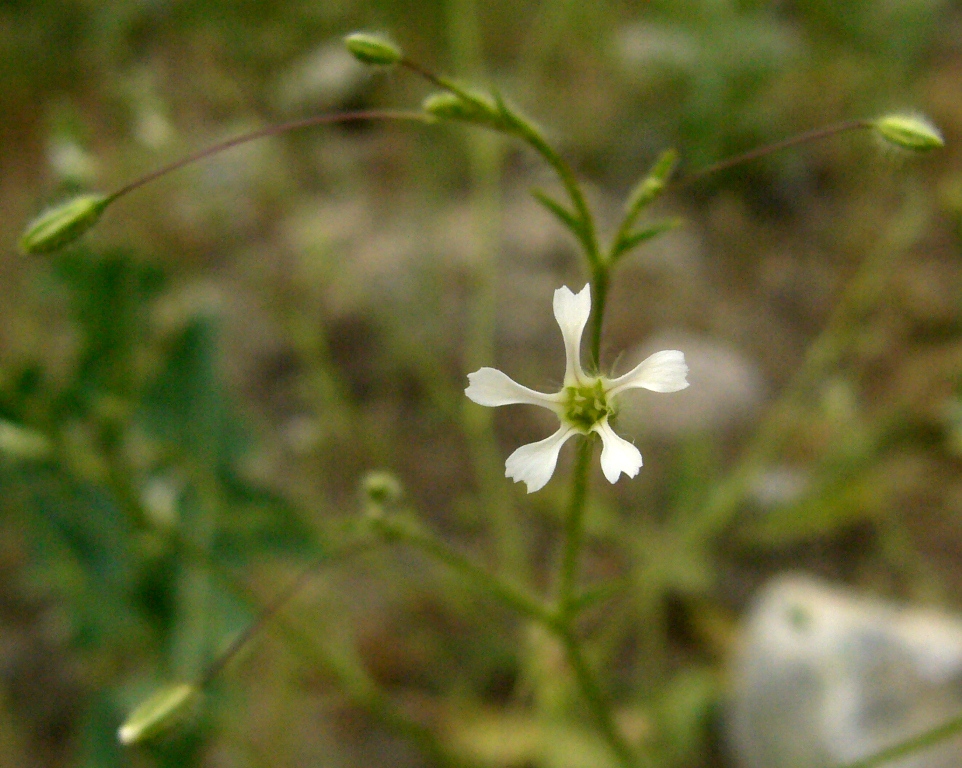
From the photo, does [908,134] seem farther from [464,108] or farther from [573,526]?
[573,526]

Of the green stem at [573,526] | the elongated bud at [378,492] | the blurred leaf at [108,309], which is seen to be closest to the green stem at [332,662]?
the elongated bud at [378,492]

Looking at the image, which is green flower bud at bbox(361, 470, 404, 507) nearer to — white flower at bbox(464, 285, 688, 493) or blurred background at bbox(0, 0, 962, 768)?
white flower at bbox(464, 285, 688, 493)

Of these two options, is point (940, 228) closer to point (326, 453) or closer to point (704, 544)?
point (704, 544)

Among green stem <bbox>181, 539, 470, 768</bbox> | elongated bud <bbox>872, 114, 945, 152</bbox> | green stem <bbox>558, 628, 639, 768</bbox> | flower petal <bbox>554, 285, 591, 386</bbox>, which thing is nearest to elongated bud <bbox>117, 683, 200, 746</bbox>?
green stem <bbox>181, 539, 470, 768</bbox>

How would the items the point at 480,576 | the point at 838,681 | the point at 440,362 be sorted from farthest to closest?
the point at 440,362 < the point at 838,681 < the point at 480,576

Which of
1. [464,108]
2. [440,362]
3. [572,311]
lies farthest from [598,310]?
[440,362]

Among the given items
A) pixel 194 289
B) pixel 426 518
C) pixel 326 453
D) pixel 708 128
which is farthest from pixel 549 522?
pixel 194 289

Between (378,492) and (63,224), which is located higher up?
(63,224)
